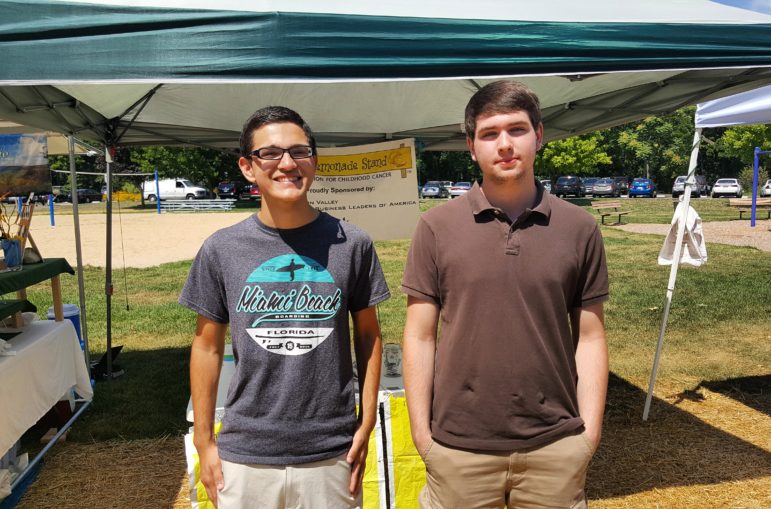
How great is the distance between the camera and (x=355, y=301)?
188 centimetres

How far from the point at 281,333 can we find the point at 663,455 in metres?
3.25

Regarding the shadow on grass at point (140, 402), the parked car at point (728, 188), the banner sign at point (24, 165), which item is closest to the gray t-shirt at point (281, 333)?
the shadow on grass at point (140, 402)

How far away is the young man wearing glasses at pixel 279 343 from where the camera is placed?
1.75 meters

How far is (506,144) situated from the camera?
5.55 feet

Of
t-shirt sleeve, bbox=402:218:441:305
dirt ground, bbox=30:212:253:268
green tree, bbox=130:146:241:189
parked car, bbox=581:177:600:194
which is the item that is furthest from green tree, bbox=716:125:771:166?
t-shirt sleeve, bbox=402:218:441:305

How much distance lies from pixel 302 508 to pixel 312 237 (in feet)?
2.63

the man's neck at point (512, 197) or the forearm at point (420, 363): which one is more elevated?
the man's neck at point (512, 197)

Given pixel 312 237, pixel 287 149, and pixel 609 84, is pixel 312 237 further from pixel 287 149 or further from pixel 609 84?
pixel 609 84

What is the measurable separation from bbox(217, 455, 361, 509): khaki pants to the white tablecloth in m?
2.01

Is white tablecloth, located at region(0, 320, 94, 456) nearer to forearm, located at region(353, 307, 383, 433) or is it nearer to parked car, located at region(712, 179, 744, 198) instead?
forearm, located at region(353, 307, 383, 433)

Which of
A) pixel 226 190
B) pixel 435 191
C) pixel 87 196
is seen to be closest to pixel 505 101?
pixel 435 191

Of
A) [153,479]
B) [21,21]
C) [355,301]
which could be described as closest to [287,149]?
[355,301]

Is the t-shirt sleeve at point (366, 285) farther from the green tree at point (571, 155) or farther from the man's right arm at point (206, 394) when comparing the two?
the green tree at point (571, 155)

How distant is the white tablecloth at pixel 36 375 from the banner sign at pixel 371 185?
2.03m
